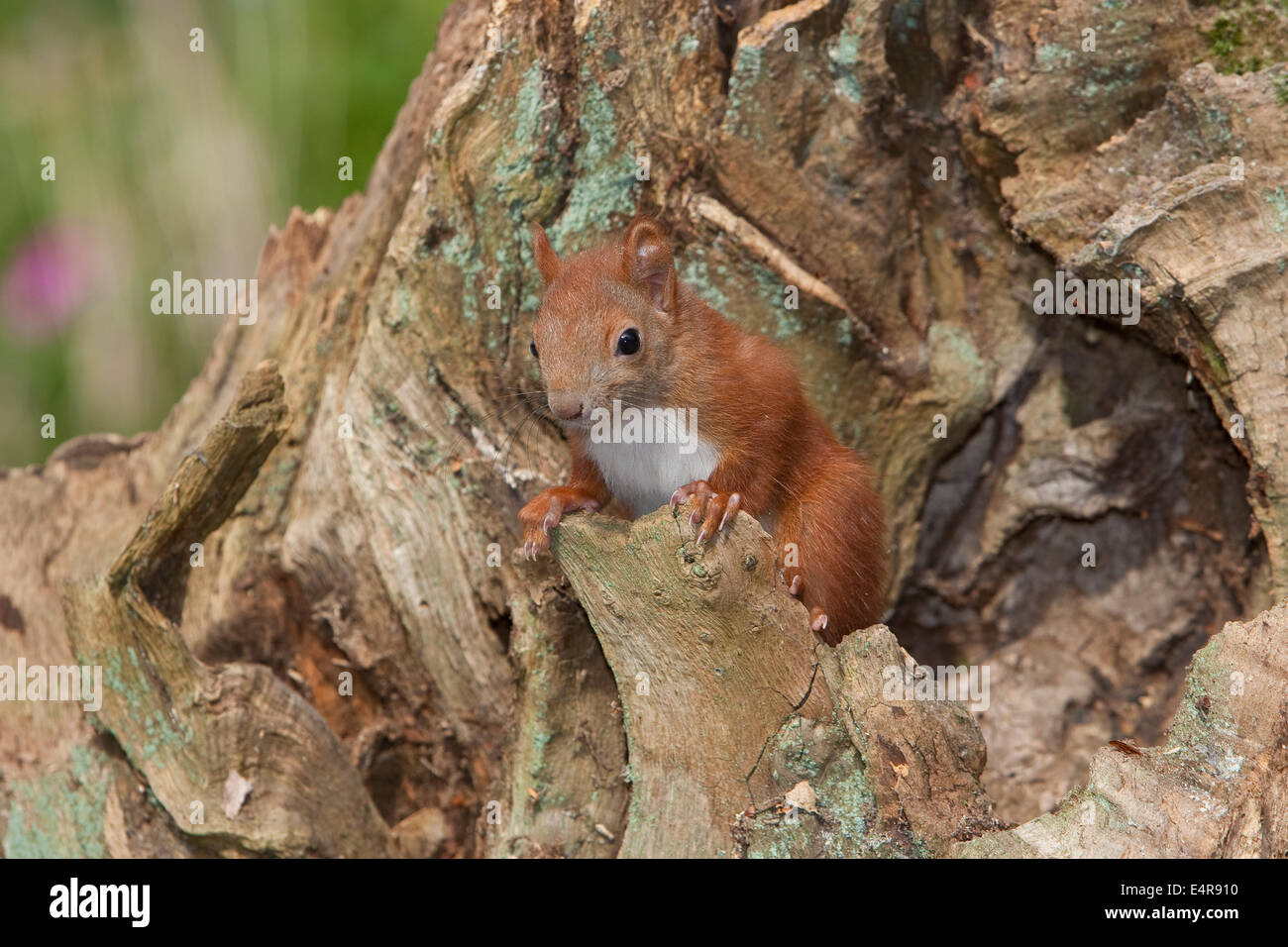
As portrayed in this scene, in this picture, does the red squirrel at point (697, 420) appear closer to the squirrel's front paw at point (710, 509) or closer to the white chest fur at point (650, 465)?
the white chest fur at point (650, 465)

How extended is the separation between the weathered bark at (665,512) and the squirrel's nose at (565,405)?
0.31m

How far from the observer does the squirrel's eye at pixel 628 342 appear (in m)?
3.50

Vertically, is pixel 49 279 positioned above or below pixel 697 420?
above

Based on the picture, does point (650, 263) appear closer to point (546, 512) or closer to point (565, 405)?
point (565, 405)

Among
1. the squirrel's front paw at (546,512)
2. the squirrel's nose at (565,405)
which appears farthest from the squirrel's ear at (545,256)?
the squirrel's front paw at (546,512)

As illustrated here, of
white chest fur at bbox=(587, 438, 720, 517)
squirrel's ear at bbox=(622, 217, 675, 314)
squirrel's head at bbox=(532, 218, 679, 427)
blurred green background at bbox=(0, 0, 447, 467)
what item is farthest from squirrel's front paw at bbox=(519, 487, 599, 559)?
blurred green background at bbox=(0, 0, 447, 467)

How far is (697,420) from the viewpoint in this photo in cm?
357

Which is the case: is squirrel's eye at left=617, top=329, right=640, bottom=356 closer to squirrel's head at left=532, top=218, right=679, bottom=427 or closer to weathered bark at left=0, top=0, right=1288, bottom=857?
squirrel's head at left=532, top=218, right=679, bottom=427

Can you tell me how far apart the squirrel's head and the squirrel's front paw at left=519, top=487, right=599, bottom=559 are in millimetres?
Result: 232

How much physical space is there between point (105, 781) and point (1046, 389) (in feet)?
11.1

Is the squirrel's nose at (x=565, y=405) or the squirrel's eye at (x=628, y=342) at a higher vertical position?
the squirrel's eye at (x=628, y=342)

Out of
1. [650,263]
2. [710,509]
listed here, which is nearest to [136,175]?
[650,263]

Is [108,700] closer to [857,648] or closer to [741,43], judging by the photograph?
[857,648]

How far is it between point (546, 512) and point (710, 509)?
0.62 meters
